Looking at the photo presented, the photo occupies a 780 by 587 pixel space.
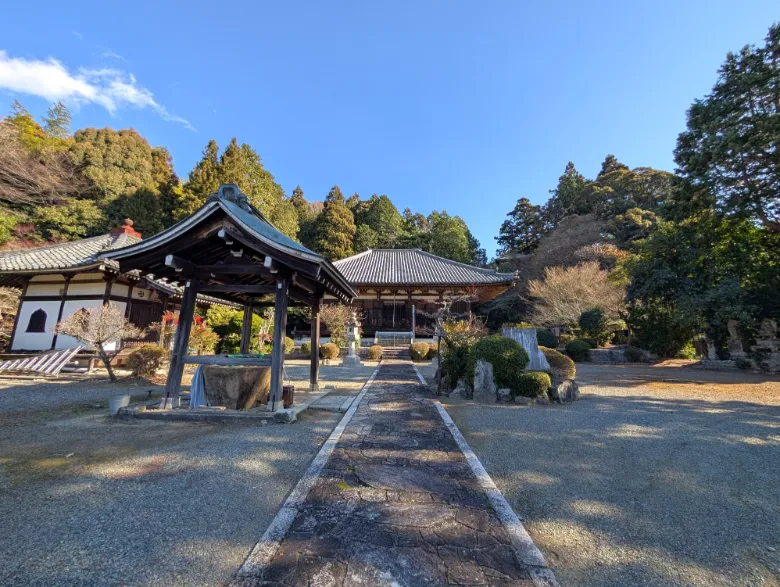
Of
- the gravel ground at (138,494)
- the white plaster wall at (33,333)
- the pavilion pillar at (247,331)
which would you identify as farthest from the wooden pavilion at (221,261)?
the white plaster wall at (33,333)

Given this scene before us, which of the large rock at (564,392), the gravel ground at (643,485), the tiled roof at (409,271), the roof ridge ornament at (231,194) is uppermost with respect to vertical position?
the tiled roof at (409,271)

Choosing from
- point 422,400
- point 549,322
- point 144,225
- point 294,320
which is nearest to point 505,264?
point 549,322

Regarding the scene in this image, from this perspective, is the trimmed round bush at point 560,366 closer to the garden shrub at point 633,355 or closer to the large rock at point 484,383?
the large rock at point 484,383

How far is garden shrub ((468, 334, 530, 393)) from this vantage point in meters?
7.34

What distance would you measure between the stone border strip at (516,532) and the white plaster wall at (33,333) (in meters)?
15.5

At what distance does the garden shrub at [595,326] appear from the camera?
17.8m

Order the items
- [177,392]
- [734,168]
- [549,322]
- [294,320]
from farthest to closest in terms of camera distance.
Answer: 1. [294,320]
2. [549,322]
3. [734,168]
4. [177,392]

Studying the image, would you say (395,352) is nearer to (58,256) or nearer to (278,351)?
(278,351)

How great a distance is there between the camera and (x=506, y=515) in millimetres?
2602

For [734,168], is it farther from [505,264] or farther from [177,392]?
[505,264]

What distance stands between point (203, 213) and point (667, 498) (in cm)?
675

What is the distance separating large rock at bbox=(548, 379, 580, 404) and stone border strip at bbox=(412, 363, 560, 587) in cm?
420

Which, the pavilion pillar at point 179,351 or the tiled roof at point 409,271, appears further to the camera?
the tiled roof at point 409,271

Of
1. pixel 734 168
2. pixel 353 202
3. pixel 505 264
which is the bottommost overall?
pixel 734 168
